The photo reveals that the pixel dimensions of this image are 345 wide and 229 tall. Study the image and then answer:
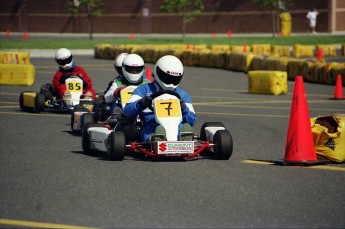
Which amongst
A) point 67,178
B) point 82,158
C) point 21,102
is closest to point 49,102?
point 21,102

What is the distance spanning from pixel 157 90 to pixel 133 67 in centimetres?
179

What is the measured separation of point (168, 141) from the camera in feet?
36.2

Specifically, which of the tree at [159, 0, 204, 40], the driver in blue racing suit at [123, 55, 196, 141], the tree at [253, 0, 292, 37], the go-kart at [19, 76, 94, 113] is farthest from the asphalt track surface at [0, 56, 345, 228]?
the tree at [159, 0, 204, 40]

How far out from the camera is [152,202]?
27.9 ft

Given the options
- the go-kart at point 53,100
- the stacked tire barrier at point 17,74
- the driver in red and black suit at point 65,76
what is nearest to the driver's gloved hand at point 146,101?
the go-kart at point 53,100

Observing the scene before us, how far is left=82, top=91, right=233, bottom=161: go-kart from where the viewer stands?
1104cm

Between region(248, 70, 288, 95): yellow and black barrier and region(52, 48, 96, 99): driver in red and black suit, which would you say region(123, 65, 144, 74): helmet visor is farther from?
region(248, 70, 288, 95): yellow and black barrier

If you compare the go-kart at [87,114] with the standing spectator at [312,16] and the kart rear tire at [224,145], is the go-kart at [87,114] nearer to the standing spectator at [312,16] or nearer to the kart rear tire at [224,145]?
the kart rear tire at [224,145]

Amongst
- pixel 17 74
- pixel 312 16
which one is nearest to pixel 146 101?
pixel 17 74

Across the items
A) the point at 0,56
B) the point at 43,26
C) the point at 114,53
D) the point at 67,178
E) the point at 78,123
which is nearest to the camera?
the point at 67,178

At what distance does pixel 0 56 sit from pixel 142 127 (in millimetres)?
21332

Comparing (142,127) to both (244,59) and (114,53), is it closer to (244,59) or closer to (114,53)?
(244,59)

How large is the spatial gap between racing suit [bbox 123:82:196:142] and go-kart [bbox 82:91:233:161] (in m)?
0.17

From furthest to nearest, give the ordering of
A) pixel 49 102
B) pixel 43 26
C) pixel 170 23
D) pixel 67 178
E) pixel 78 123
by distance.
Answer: pixel 43 26
pixel 170 23
pixel 49 102
pixel 78 123
pixel 67 178
